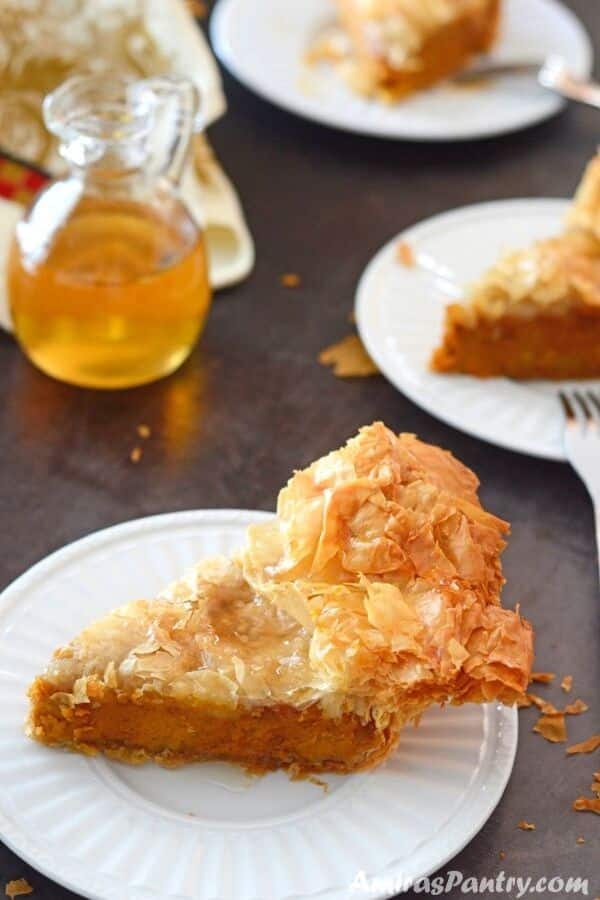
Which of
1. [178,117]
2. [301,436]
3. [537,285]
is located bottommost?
[301,436]

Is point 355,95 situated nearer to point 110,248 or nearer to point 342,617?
point 110,248

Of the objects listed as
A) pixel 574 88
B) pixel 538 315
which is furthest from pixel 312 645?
pixel 574 88

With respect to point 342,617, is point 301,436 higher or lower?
lower

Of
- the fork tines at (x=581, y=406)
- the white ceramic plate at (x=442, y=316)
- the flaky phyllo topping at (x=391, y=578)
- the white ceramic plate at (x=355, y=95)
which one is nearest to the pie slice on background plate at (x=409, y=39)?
the white ceramic plate at (x=355, y=95)

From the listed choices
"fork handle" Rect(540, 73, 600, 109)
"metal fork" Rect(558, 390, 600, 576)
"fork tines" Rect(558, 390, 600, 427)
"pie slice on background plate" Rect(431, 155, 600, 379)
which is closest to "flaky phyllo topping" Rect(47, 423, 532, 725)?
"metal fork" Rect(558, 390, 600, 576)

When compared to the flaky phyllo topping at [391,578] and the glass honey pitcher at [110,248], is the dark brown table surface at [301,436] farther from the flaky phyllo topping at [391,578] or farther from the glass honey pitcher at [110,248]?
the flaky phyllo topping at [391,578]

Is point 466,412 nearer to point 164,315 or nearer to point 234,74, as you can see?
point 164,315

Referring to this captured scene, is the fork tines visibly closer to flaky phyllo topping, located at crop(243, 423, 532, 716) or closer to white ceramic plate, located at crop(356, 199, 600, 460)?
white ceramic plate, located at crop(356, 199, 600, 460)

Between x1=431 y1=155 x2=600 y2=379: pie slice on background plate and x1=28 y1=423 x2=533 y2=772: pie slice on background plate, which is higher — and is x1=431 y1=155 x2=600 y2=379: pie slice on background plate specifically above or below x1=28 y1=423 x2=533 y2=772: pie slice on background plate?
below
